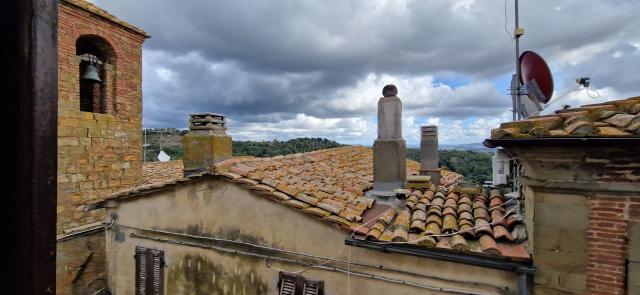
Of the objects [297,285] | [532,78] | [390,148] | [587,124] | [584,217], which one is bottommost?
[297,285]

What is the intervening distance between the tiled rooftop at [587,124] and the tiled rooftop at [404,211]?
1.52 metres

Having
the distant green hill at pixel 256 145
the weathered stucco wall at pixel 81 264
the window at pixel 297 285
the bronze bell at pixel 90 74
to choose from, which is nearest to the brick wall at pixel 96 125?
the bronze bell at pixel 90 74

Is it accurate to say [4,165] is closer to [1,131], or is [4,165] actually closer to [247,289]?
[1,131]

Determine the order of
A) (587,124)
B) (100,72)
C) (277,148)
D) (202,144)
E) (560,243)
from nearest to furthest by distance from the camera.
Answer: (587,124) → (560,243) → (202,144) → (100,72) → (277,148)

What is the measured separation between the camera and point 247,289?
625cm

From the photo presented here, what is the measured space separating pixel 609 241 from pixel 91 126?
1021cm

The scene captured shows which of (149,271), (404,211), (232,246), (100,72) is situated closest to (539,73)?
(404,211)

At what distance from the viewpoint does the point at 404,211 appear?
618 cm

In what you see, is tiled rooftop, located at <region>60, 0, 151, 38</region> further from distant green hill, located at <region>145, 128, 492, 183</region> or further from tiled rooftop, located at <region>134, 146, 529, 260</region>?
distant green hill, located at <region>145, 128, 492, 183</region>

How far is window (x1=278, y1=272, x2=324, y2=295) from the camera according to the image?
18.4 ft

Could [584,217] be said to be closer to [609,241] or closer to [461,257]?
[609,241]

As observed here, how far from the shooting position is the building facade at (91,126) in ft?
25.4

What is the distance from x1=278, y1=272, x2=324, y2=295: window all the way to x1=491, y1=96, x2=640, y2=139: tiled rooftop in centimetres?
364

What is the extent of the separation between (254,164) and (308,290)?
122 inches
